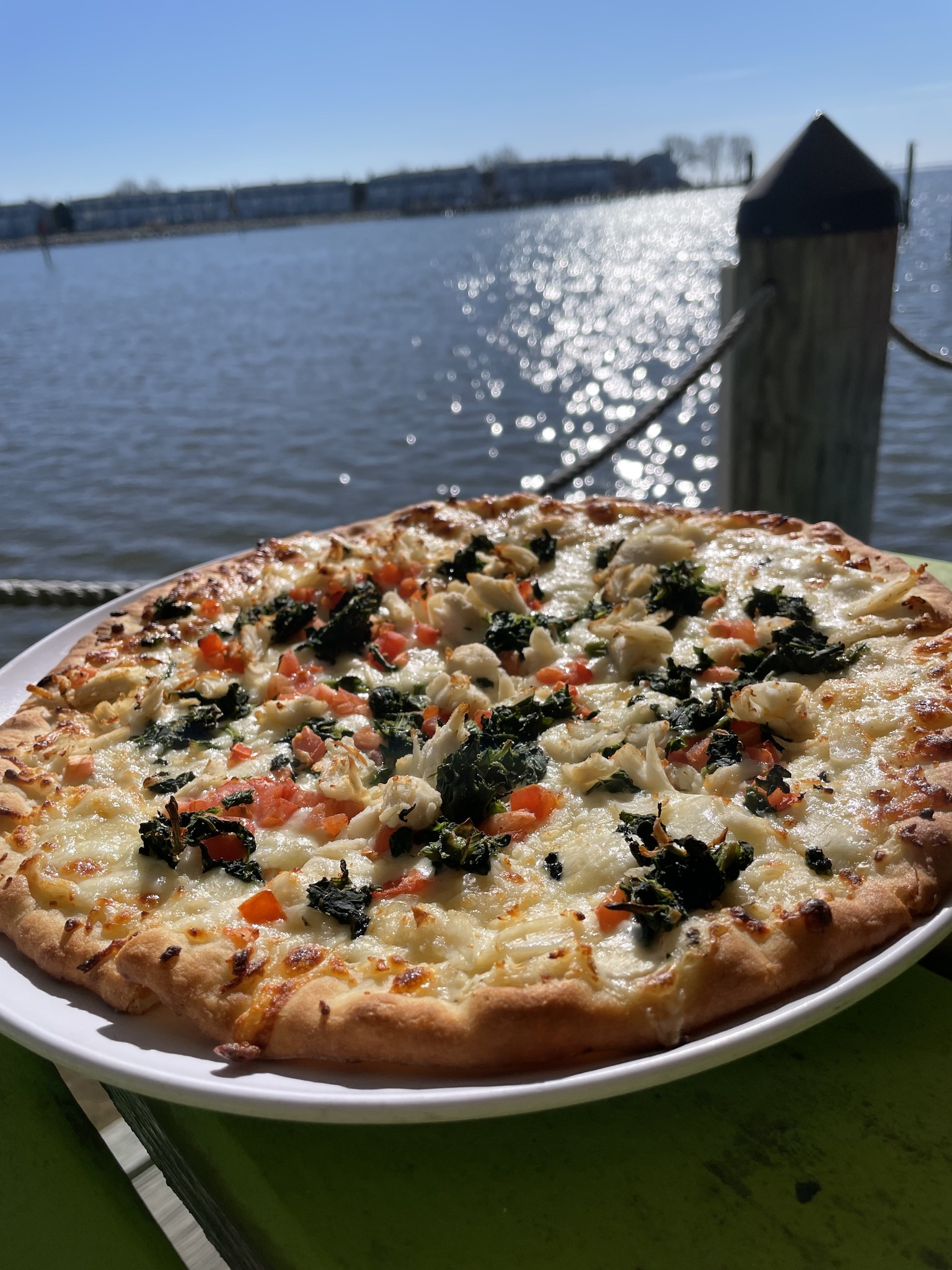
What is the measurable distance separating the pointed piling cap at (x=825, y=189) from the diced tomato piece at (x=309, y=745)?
209 inches

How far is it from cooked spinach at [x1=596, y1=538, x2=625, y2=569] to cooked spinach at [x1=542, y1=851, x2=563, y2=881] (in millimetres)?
2352

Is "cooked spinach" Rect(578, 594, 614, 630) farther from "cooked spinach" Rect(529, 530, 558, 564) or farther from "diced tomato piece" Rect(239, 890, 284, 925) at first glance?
"diced tomato piece" Rect(239, 890, 284, 925)

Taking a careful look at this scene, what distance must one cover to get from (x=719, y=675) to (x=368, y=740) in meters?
1.40

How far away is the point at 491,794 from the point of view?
3.08m

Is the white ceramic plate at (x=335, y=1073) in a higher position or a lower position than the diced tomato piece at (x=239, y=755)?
higher

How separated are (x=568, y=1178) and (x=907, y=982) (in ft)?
3.36

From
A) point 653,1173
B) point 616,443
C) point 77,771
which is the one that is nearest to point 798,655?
point 653,1173

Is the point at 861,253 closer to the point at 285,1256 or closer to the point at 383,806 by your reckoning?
the point at 383,806

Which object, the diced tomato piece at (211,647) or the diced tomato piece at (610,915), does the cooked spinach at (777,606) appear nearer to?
the diced tomato piece at (610,915)

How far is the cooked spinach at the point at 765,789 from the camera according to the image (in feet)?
9.51

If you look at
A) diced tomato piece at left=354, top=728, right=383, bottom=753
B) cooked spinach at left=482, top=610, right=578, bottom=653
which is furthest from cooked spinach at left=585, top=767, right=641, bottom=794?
cooked spinach at left=482, top=610, right=578, bottom=653

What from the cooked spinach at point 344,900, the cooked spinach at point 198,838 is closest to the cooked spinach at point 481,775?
the cooked spinach at point 344,900

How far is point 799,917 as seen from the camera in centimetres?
232

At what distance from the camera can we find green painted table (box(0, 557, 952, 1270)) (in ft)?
6.50
